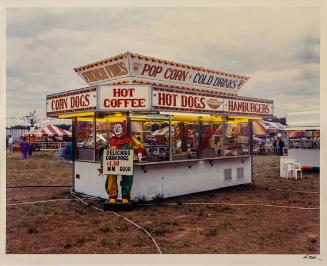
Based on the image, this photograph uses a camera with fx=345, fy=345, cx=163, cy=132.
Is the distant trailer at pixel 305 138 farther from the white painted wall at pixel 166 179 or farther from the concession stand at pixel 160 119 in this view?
the white painted wall at pixel 166 179

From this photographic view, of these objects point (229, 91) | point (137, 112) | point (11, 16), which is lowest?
point (137, 112)

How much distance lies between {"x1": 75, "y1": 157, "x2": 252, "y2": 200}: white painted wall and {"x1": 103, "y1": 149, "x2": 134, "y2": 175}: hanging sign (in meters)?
0.74

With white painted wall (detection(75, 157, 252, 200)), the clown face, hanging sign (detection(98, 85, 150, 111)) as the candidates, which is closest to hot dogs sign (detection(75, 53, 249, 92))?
hanging sign (detection(98, 85, 150, 111))

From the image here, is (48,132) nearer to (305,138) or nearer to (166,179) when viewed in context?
(305,138)

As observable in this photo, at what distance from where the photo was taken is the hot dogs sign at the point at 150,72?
9.88 m

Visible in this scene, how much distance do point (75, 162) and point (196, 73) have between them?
5.08 m

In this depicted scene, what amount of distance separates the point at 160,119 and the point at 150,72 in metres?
1.46

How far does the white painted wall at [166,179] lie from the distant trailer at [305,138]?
6706mm

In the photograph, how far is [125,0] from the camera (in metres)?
7.54

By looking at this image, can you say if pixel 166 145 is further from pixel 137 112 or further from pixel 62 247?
pixel 62 247

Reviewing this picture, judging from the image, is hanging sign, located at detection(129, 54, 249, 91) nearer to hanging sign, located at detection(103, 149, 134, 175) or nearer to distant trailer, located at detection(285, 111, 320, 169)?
hanging sign, located at detection(103, 149, 134, 175)

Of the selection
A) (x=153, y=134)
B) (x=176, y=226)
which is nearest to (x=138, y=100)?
(x=153, y=134)
